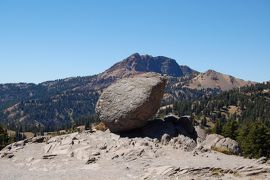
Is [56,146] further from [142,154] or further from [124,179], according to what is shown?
[124,179]

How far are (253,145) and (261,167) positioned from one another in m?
44.4

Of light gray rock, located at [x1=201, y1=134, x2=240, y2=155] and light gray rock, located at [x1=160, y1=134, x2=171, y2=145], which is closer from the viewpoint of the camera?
light gray rock, located at [x1=160, y1=134, x2=171, y2=145]

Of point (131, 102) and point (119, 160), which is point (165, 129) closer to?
point (131, 102)

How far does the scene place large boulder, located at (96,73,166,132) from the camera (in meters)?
58.3

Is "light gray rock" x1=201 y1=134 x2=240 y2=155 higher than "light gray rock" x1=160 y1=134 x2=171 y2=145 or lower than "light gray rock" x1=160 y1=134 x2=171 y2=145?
lower

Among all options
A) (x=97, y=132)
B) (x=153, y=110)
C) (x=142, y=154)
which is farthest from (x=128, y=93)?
(x=142, y=154)

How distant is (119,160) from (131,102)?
36.2ft

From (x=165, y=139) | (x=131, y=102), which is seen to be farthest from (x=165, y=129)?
(x=131, y=102)

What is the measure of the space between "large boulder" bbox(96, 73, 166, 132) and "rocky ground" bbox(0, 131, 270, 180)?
101 inches

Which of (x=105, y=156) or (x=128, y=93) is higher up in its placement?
(x=128, y=93)

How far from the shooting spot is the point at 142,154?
165 feet

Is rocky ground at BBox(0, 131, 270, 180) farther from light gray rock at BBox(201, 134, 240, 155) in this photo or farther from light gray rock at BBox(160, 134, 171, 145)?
light gray rock at BBox(201, 134, 240, 155)

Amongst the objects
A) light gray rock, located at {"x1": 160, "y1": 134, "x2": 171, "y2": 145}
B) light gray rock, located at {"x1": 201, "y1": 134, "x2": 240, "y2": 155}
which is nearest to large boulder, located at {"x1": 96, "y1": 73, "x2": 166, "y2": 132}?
light gray rock, located at {"x1": 160, "y1": 134, "x2": 171, "y2": 145}

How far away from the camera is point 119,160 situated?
164 feet
